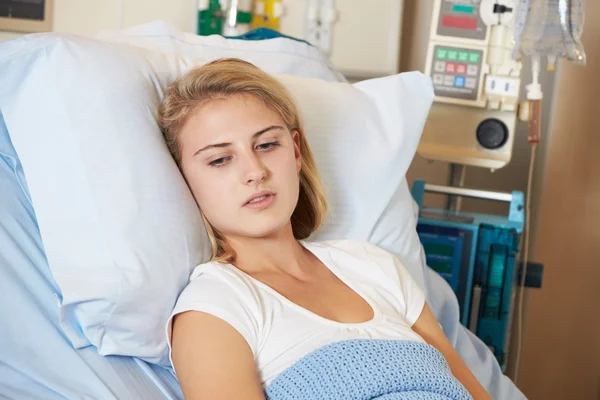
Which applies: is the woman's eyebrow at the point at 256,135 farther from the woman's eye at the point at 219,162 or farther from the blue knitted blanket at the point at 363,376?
the blue knitted blanket at the point at 363,376

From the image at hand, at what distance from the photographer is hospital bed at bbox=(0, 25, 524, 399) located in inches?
39.5

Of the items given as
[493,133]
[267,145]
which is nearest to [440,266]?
[493,133]

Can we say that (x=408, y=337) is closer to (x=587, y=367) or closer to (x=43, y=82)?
(x=43, y=82)

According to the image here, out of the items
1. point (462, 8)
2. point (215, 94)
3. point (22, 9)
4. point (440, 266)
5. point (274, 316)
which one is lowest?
point (440, 266)

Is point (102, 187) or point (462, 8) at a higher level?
point (462, 8)

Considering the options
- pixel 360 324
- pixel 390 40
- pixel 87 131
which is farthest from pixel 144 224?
pixel 390 40

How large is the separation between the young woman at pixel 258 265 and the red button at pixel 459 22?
0.86 meters

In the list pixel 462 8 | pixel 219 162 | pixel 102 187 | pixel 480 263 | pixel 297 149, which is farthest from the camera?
pixel 462 8

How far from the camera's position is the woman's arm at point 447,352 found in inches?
48.5

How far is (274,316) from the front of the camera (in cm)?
108

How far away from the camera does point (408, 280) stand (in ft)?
4.36

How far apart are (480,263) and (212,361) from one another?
107cm

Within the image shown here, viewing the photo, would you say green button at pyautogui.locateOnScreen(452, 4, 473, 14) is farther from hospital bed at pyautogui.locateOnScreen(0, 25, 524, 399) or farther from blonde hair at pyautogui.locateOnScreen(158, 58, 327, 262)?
hospital bed at pyautogui.locateOnScreen(0, 25, 524, 399)

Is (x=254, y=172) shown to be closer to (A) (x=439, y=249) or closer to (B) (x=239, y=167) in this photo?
(B) (x=239, y=167)
